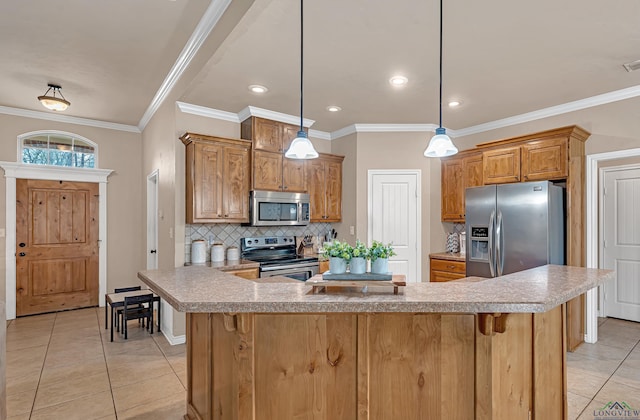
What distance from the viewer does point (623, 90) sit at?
12.0 feet

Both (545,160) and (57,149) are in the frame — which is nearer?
(545,160)

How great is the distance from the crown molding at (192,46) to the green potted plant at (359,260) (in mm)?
1995

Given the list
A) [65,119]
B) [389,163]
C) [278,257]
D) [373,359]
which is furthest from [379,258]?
[65,119]

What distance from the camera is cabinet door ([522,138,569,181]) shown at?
377 cm

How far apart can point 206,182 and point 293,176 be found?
1.20 m

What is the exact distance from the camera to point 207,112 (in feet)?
13.8

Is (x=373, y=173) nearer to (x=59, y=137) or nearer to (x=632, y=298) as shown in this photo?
(x=632, y=298)

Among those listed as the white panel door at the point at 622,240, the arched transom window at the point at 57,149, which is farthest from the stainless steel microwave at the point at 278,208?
the white panel door at the point at 622,240

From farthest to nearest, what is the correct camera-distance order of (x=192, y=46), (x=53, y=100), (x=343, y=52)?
(x=53, y=100)
(x=192, y=46)
(x=343, y=52)

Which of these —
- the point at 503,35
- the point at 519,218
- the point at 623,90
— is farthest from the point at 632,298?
the point at 503,35

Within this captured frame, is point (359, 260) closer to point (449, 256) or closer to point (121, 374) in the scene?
point (121, 374)

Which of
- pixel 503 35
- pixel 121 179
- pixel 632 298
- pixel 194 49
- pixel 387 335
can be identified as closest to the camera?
pixel 387 335

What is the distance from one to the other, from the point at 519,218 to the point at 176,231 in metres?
3.78

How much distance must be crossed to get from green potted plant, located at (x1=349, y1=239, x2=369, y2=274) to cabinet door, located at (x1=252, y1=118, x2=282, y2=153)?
114 inches
